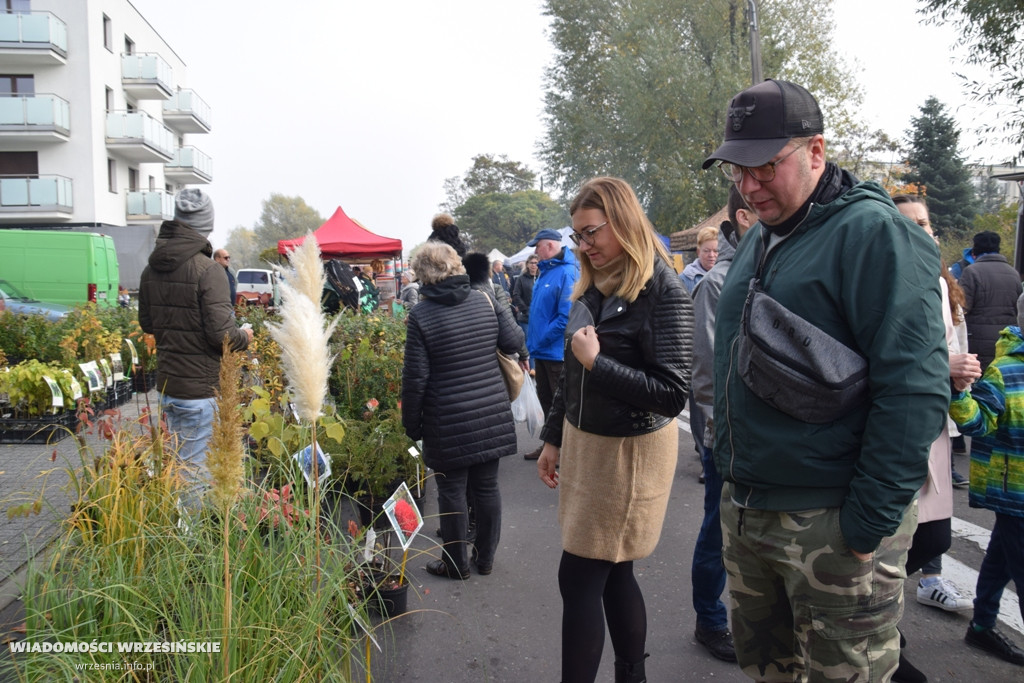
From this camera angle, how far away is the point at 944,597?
394 cm

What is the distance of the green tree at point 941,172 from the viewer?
1503 inches

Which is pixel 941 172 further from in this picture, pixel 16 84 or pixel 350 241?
pixel 16 84

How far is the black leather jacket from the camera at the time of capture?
2641 millimetres

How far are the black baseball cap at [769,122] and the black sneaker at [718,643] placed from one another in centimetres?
249

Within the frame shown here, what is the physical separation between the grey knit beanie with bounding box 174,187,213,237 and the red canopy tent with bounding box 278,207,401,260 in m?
12.9

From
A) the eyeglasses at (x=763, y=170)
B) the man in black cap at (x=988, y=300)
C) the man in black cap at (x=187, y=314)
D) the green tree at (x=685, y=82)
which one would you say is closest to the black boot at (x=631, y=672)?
the eyeglasses at (x=763, y=170)

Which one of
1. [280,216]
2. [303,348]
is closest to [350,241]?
[303,348]

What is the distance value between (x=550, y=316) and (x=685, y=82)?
866 inches

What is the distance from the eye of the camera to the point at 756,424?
2020mm

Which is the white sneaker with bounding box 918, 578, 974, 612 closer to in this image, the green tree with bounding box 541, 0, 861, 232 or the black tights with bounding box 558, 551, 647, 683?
the black tights with bounding box 558, 551, 647, 683

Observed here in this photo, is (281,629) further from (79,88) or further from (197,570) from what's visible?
(79,88)

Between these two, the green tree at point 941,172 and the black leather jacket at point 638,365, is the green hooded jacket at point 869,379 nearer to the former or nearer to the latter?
the black leather jacket at point 638,365

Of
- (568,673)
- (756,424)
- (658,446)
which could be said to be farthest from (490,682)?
(756,424)

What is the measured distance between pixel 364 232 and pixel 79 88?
22797mm
